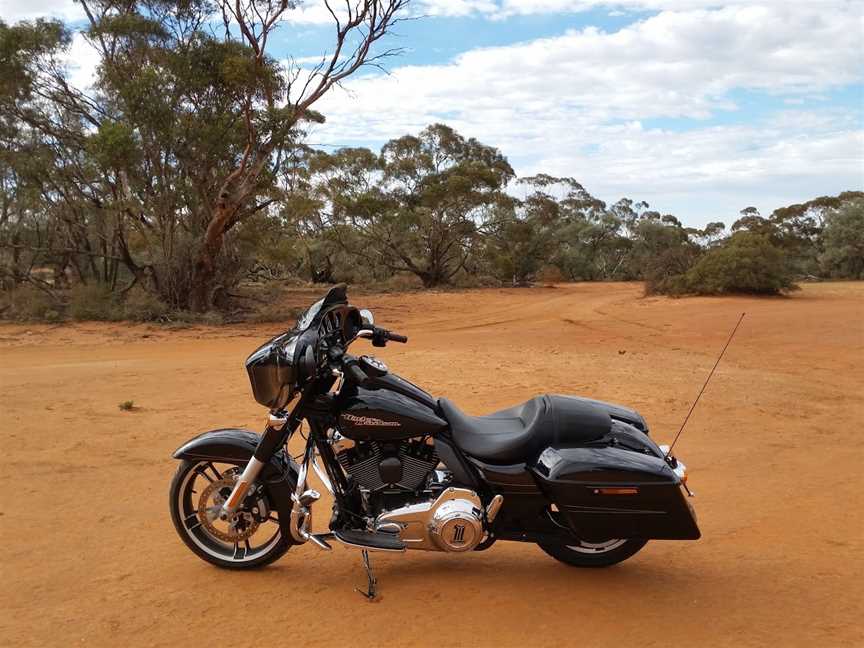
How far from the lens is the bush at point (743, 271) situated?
19188mm

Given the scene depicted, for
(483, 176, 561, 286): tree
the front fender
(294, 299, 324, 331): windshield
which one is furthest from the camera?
(483, 176, 561, 286): tree

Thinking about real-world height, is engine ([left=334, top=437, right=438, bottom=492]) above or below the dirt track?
above

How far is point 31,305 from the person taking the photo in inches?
606

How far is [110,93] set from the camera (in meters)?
15.9

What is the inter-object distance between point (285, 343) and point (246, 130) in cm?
1413

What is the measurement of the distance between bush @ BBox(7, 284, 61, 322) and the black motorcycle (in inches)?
544

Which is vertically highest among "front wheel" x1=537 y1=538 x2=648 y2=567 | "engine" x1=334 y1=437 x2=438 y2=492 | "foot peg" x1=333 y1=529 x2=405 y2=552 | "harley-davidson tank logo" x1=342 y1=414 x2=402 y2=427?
"harley-davidson tank logo" x1=342 y1=414 x2=402 y2=427

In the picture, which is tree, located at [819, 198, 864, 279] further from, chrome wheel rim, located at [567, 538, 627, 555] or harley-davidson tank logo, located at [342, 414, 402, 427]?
harley-davidson tank logo, located at [342, 414, 402, 427]

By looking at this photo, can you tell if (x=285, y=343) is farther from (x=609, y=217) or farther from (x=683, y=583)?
(x=609, y=217)

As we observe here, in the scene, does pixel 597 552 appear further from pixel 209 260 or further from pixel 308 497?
pixel 209 260

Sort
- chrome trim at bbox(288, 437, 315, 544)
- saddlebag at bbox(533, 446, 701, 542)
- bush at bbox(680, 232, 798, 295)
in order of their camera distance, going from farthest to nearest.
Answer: bush at bbox(680, 232, 798, 295) < chrome trim at bbox(288, 437, 315, 544) < saddlebag at bbox(533, 446, 701, 542)

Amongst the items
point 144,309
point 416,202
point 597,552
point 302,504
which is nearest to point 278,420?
point 302,504

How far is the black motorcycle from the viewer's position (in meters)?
3.22

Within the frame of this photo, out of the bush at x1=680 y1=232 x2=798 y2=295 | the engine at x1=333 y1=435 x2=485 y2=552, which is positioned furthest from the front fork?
the bush at x1=680 y1=232 x2=798 y2=295
